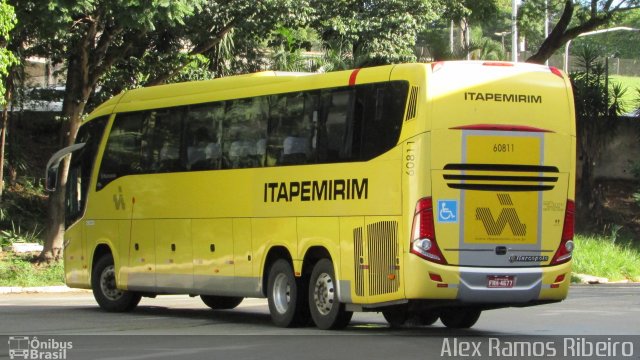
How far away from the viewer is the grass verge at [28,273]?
26027 mm

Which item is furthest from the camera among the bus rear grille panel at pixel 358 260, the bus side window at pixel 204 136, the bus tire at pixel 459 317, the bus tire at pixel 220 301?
the bus tire at pixel 220 301

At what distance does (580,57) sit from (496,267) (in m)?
26.0

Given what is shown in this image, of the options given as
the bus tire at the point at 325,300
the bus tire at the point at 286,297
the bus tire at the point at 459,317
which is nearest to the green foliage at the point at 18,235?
the bus tire at the point at 286,297

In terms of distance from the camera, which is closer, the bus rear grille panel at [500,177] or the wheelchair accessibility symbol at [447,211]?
the wheelchair accessibility symbol at [447,211]

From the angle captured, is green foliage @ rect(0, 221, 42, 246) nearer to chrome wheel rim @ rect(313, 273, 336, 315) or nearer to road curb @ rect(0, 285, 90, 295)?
road curb @ rect(0, 285, 90, 295)

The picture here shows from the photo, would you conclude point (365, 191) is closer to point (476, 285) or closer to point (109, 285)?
point (476, 285)

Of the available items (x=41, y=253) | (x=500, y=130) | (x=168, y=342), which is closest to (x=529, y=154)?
(x=500, y=130)

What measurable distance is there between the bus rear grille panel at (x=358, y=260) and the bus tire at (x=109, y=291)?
6.41m

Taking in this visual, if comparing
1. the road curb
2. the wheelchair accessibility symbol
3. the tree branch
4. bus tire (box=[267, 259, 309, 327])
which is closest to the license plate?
the wheelchair accessibility symbol

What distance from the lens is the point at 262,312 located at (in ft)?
63.7

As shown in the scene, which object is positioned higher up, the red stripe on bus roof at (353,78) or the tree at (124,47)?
the tree at (124,47)

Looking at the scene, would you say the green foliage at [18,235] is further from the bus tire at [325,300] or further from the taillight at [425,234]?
the taillight at [425,234]

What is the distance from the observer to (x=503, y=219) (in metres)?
13.7

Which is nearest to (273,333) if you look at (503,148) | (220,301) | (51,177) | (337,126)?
(337,126)
